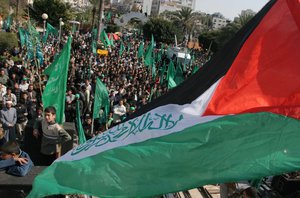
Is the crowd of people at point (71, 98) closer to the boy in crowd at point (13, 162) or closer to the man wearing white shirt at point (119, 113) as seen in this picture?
the man wearing white shirt at point (119, 113)

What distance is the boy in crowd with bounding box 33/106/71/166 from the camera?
568 cm

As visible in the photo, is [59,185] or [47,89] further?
[47,89]

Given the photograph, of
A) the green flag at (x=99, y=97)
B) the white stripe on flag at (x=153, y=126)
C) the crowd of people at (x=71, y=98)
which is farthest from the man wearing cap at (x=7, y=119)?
the white stripe on flag at (x=153, y=126)

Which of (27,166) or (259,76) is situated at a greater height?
(259,76)

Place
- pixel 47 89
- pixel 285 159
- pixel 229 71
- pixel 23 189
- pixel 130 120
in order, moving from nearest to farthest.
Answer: pixel 285 159, pixel 229 71, pixel 130 120, pixel 23 189, pixel 47 89

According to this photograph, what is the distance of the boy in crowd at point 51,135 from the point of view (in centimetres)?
568

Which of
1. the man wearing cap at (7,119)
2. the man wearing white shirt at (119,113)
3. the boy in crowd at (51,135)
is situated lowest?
the man wearing white shirt at (119,113)

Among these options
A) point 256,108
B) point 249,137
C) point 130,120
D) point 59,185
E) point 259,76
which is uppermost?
point 259,76

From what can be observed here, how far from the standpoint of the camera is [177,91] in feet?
11.0

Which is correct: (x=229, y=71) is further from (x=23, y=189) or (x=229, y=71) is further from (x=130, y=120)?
(x=23, y=189)

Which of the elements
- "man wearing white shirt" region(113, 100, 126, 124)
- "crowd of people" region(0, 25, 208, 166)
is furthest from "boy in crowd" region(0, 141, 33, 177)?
"man wearing white shirt" region(113, 100, 126, 124)

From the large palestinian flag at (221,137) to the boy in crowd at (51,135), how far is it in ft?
9.00

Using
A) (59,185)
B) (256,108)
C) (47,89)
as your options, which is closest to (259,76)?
(256,108)

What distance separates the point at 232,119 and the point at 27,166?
274cm
